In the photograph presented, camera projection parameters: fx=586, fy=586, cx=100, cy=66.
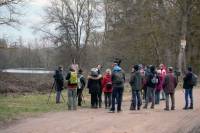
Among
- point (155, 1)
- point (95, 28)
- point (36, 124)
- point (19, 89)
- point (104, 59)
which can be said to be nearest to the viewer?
point (36, 124)

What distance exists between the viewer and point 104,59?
215 ft

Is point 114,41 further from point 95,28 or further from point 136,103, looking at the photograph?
point 136,103

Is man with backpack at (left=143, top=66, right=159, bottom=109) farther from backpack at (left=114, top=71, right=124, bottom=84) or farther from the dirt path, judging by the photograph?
backpack at (left=114, top=71, right=124, bottom=84)

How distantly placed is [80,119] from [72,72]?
4555 mm

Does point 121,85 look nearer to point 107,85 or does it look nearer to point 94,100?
point 107,85

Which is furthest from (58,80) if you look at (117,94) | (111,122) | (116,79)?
(111,122)

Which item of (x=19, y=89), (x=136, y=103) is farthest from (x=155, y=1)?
(x=136, y=103)

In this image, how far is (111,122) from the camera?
18703 mm

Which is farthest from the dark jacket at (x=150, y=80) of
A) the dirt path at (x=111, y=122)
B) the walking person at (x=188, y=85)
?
the dirt path at (x=111, y=122)

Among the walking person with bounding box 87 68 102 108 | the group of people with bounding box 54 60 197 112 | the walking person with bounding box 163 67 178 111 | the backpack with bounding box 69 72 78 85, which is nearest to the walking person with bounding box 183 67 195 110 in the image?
the group of people with bounding box 54 60 197 112

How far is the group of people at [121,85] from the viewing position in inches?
890

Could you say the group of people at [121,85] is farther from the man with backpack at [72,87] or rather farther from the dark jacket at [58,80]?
the dark jacket at [58,80]

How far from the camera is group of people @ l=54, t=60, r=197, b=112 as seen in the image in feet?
74.2

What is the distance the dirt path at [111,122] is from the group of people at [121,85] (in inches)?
32.6
